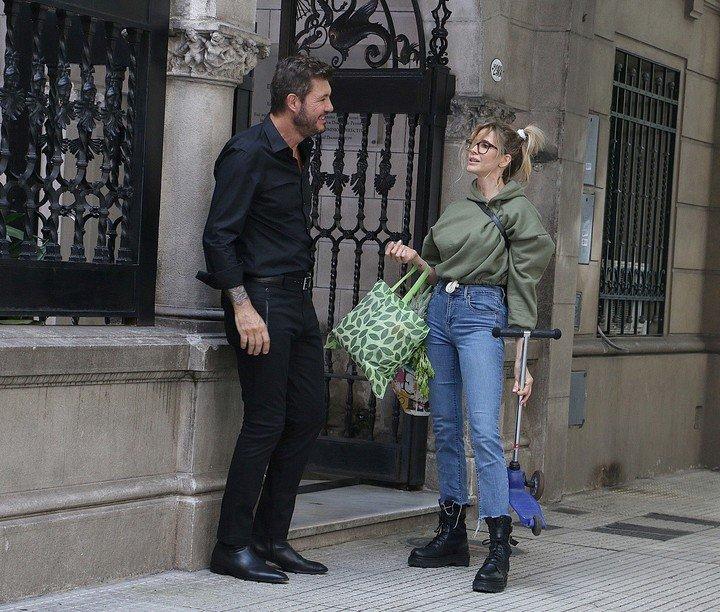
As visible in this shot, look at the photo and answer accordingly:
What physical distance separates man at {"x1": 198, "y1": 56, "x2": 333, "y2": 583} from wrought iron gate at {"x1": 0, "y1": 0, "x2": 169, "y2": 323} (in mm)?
382

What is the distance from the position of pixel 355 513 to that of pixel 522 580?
1.18m

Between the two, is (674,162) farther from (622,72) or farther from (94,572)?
(94,572)

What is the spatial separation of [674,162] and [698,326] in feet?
4.66

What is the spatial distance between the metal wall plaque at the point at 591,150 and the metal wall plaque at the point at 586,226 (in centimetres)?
11

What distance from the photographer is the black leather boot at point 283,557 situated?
632cm

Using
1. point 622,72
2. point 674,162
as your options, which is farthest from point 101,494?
point 674,162

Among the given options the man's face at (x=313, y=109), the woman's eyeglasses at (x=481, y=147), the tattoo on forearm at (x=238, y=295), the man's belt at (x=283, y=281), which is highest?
the man's face at (x=313, y=109)

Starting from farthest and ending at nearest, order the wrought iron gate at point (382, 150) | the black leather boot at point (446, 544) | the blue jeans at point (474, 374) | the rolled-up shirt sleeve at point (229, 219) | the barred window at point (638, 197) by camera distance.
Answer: the barred window at point (638, 197) → the wrought iron gate at point (382, 150) → the black leather boot at point (446, 544) → the blue jeans at point (474, 374) → the rolled-up shirt sleeve at point (229, 219)

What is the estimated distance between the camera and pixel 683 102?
36.5 ft

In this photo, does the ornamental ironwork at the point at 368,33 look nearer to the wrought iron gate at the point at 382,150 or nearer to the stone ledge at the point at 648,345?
the wrought iron gate at the point at 382,150

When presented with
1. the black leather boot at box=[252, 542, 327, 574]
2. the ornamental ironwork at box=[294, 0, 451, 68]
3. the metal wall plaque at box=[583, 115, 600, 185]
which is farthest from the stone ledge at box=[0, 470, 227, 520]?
the metal wall plaque at box=[583, 115, 600, 185]

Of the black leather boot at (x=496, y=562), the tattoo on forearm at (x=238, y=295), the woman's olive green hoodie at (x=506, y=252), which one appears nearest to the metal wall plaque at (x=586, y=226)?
the woman's olive green hoodie at (x=506, y=252)

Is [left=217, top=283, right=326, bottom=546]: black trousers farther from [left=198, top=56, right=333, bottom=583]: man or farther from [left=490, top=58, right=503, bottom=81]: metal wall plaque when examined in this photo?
[left=490, top=58, right=503, bottom=81]: metal wall plaque

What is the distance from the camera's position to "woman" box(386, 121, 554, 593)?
6410mm
